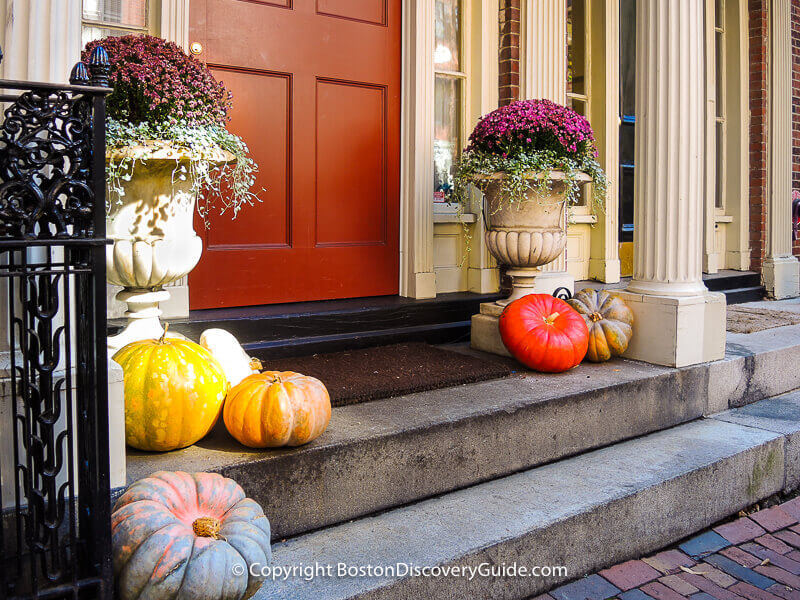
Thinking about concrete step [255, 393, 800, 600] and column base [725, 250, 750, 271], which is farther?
column base [725, 250, 750, 271]

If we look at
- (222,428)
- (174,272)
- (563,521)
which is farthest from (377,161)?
(563,521)

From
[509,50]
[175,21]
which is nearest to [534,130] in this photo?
[509,50]

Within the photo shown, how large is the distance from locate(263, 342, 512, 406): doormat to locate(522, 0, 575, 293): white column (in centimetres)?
119

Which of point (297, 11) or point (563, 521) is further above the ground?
point (297, 11)

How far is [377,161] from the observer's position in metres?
4.62

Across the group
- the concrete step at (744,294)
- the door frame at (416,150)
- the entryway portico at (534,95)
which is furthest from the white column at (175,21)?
the concrete step at (744,294)

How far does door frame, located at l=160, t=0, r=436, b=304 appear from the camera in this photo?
4.64 meters

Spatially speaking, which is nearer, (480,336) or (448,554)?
(448,554)

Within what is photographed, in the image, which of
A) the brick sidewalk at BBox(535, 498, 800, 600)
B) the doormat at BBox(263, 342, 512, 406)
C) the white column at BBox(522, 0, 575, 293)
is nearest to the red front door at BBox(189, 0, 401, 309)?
the doormat at BBox(263, 342, 512, 406)

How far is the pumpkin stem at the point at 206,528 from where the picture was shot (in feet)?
6.54

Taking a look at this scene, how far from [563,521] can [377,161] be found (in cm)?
262

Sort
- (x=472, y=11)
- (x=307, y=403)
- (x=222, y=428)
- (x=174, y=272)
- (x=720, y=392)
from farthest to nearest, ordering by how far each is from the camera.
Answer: (x=472, y=11) → (x=720, y=392) → (x=174, y=272) → (x=222, y=428) → (x=307, y=403)

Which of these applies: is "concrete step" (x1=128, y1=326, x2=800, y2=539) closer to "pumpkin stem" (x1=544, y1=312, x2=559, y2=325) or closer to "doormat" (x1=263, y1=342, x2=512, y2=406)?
"doormat" (x1=263, y1=342, x2=512, y2=406)

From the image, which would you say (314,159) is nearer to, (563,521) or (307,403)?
(307,403)
